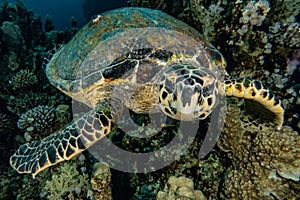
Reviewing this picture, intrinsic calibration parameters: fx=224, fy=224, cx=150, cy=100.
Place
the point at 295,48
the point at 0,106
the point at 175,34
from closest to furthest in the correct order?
1. the point at 175,34
2. the point at 295,48
3. the point at 0,106

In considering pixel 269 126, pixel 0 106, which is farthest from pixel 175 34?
pixel 0 106

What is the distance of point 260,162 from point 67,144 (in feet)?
7.41

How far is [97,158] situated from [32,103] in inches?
84.2

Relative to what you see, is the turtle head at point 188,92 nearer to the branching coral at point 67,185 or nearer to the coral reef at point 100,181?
the coral reef at point 100,181

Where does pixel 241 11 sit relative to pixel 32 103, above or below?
above

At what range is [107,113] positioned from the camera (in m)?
2.88

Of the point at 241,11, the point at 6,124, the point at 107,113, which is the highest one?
the point at 241,11

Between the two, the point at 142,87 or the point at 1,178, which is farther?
the point at 1,178

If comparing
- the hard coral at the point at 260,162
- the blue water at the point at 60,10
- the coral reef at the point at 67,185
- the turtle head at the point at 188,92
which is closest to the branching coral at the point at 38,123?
the coral reef at the point at 67,185

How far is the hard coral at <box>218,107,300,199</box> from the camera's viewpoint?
2.44 meters

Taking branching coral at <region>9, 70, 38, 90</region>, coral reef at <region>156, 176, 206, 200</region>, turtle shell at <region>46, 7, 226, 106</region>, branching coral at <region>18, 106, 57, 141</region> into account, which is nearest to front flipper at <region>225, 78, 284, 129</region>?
turtle shell at <region>46, 7, 226, 106</region>

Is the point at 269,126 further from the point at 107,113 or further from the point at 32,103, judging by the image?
the point at 32,103

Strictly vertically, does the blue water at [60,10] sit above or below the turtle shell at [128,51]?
below

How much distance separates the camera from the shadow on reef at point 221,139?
8.23ft
